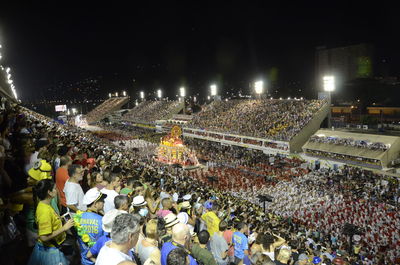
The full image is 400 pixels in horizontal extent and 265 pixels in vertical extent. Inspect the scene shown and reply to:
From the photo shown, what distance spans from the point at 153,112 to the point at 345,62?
2532 inches

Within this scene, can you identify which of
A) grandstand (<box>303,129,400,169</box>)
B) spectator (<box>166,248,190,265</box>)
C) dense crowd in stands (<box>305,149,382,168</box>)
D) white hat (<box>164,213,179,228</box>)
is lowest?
dense crowd in stands (<box>305,149,382,168</box>)

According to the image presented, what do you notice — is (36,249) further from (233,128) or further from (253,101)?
(253,101)

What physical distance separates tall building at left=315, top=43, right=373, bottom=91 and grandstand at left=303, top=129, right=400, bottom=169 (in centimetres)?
6264

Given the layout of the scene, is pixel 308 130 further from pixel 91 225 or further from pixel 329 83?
pixel 91 225

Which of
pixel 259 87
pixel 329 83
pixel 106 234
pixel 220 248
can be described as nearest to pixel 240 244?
pixel 220 248

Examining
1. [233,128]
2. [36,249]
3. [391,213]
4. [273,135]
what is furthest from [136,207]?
[233,128]

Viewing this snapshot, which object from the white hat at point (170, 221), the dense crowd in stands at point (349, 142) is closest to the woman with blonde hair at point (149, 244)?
the white hat at point (170, 221)

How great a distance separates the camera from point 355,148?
28.1 meters

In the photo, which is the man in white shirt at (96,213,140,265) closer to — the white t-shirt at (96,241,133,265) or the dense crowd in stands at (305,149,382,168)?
the white t-shirt at (96,241,133,265)

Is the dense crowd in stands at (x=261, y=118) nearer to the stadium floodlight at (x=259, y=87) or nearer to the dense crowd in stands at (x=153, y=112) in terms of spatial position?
the stadium floodlight at (x=259, y=87)

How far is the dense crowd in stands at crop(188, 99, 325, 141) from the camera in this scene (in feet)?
119

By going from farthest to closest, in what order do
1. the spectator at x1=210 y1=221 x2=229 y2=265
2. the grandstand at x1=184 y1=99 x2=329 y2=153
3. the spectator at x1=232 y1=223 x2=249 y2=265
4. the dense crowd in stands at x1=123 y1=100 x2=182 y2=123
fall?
1. the dense crowd in stands at x1=123 y1=100 x2=182 y2=123
2. the grandstand at x1=184 y1=99 x2=329 y2=153
3. the spectator at x1=232 y1=223 x2=249 y2=265
4. the spectator at x1=210 y1=221 x2=229 y2=265

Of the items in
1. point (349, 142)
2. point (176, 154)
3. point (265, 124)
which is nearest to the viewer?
point (349, 142)

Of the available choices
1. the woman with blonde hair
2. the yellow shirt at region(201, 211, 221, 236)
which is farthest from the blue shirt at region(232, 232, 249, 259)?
the woman with blonde hair
